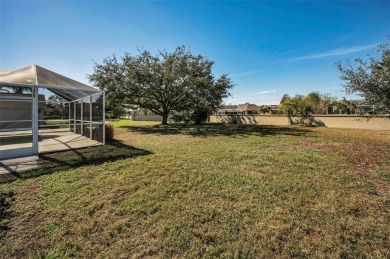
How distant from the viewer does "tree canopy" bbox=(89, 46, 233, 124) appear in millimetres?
16578

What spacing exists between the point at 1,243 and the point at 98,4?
9.05 metres

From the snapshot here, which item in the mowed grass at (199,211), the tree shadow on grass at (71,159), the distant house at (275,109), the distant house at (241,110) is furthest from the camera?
the distant house at (241,110)

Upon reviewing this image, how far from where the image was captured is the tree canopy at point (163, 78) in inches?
653

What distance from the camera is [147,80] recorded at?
54.6 feet

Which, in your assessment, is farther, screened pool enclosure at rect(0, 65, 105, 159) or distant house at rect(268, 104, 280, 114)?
distant house at rect(268, 104, 280, 114)

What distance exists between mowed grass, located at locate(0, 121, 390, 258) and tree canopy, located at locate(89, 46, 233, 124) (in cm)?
1269

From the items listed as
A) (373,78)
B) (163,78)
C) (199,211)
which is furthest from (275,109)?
(199,211)

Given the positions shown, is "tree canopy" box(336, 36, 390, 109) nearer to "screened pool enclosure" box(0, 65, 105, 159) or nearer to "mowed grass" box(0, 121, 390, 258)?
"mowed grass" box(0, 121, 390, 258)

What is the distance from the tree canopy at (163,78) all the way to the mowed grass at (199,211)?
12688 millimetres

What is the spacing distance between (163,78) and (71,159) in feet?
40.4

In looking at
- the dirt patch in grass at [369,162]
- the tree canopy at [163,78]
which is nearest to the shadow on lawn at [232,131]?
the tree canopy at [163,78]

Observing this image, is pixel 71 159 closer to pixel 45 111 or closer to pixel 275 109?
pixel 45 111

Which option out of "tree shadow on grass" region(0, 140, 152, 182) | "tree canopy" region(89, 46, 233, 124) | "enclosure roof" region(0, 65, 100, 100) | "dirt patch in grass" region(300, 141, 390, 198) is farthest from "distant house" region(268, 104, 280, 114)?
"enclosure roof" region(0, 65, 100, 100)

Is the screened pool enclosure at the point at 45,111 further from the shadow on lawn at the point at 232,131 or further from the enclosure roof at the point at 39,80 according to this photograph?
the shadow on lawn at the point at 232,131
